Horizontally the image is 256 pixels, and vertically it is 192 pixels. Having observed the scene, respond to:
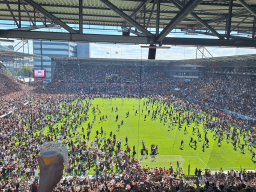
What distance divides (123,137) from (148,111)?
9.99 meters

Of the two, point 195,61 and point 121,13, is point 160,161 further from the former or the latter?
point 195,61

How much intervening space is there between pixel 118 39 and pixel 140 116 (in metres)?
23.5

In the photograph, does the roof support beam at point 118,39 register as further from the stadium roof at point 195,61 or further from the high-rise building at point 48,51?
the high-rise building at point 48,51

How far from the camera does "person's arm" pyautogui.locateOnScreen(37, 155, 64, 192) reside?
6.75 ft

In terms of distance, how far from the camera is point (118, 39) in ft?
17.9

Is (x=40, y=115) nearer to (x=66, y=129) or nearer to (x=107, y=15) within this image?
(x=66, y=129)

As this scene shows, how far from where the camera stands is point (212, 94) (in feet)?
121

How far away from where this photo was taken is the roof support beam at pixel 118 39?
5230mm

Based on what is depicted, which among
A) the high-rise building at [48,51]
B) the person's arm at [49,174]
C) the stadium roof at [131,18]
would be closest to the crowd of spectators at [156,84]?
the high-rise building at [48,51]

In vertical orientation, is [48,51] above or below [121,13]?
above

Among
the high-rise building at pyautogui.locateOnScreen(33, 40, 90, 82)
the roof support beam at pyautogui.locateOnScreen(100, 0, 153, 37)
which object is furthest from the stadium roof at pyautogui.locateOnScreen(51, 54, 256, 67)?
the roof support beam at pyautogui.locateOnScreen(100, 0, 153, 37)

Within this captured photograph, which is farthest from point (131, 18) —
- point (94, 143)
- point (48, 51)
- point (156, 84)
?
point (48, 51)

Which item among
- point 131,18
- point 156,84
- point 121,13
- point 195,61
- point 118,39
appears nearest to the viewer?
point 121,13

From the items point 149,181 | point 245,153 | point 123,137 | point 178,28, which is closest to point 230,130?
point 245,153
